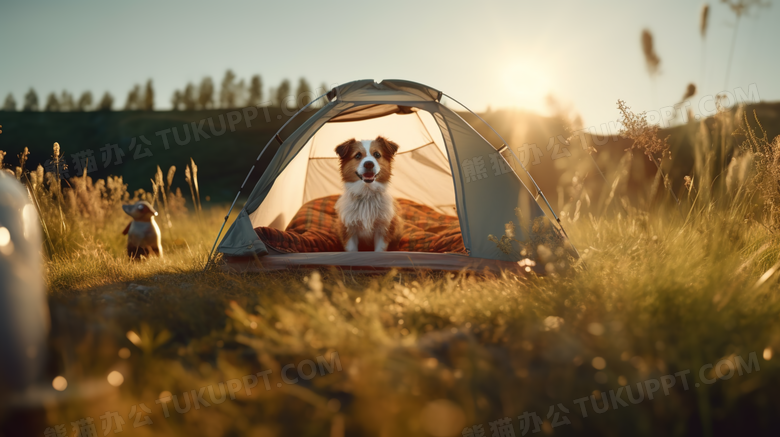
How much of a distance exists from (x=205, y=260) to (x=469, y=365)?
3236mm

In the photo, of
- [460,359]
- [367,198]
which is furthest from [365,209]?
[460,359]

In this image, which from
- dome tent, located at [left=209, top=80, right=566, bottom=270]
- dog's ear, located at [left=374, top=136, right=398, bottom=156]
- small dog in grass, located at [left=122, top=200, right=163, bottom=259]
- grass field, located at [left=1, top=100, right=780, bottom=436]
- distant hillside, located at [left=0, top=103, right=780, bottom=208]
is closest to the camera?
grass field, located at [left=1, top=100, right=780, bottom=436]

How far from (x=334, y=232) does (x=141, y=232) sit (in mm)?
Answer: 1953

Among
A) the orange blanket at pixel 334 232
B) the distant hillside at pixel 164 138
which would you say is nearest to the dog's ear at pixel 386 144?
the orange blanket at pixel 334 232

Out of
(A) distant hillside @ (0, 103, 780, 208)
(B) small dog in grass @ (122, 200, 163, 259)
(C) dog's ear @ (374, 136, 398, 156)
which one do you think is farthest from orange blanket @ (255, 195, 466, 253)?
(A) distant hillside @ (0, 103, 780, 208)

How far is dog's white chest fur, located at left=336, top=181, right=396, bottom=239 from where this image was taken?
4.34 m

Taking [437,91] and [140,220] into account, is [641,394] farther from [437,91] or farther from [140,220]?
[140,220]

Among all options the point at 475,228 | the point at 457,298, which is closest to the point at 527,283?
the point at 457,298

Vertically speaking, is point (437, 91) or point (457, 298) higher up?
point (437, 91)

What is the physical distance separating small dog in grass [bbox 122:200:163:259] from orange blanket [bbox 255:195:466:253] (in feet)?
4.27

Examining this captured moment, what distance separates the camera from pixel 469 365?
1437mm

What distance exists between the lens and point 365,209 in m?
4.38

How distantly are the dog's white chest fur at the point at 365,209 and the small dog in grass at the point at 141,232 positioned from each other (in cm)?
191

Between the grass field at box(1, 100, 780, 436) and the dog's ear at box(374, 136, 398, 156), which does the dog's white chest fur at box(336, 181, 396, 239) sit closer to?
the dog's ear at box(374, 136, 398, 156)
